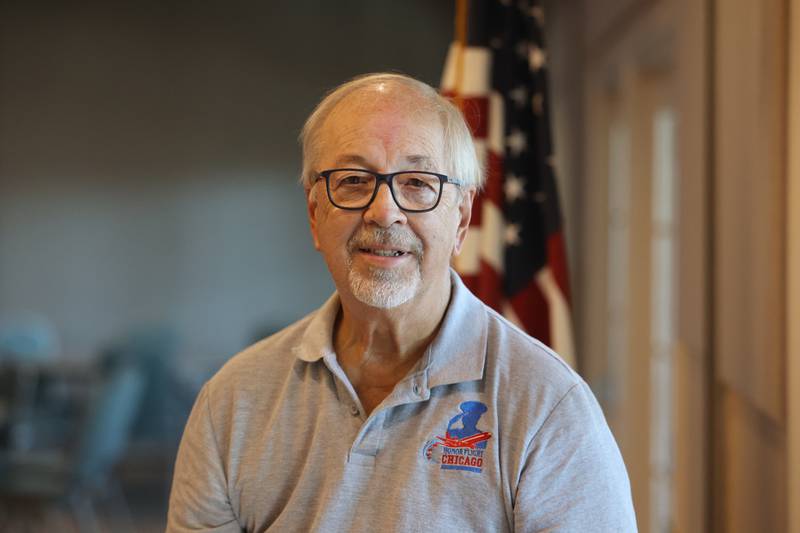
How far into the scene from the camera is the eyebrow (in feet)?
4.16

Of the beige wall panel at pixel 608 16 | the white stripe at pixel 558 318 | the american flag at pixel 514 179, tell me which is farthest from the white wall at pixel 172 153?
the white stripe at pixel 558 318

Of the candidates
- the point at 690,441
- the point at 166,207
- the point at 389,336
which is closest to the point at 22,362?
the point at 166,207

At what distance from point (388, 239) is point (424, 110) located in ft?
0.66

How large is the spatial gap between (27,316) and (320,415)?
17.8 ft

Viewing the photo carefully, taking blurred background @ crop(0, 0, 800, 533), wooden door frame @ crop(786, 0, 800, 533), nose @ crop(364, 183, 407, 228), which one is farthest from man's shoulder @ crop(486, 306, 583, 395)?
blurred background @ crop(0, 0, 800, 533)

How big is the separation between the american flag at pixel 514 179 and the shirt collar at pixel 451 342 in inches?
41.9

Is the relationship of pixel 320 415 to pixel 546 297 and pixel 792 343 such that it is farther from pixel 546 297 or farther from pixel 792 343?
pixel 546 297

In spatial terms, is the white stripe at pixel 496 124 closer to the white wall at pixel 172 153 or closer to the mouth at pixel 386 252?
the mouth at pixel 386 252

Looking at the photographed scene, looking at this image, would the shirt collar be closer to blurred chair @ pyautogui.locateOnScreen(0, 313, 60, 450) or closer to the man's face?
the man's face

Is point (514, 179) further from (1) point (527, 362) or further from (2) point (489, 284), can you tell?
(1) point (527, 362)

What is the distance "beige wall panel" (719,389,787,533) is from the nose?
32.5 inches

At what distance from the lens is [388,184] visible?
126 centimetres

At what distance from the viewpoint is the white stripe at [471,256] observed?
2.49 metres

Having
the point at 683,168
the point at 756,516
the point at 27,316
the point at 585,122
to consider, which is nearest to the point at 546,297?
the point at 683,168
